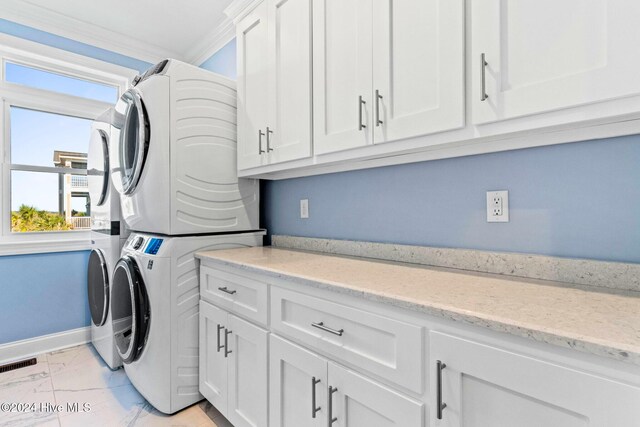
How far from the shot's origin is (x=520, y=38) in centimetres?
97

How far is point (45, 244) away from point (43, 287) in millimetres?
345

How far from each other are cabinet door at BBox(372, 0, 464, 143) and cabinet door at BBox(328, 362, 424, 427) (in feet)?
2.83

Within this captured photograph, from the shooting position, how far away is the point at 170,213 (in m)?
1.84

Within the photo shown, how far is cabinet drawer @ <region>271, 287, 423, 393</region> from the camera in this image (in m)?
0.89

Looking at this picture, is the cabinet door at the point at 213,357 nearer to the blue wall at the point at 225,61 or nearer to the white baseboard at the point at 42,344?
the white baseboard at the point at 42,344

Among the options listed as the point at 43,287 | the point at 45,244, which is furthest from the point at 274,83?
the point at 43,287

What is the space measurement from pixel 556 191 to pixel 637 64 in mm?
451

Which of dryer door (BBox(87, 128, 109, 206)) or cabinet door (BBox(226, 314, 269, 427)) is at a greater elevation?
dryer door (BBox(87, 128, 109, 206))

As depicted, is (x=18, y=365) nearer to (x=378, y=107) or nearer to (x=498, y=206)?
(x=378, y=107)

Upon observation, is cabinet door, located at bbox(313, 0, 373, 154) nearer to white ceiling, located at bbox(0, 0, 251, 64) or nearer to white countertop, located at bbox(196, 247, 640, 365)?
white countertop, located at bbox(196, 247, 640, 365)

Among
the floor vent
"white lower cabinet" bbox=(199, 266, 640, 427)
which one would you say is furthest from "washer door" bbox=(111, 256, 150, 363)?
the floor vent

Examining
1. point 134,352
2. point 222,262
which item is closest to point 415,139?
point 222,262

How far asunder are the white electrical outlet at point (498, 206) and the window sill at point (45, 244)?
3082mm

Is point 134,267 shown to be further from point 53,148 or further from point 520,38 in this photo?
point 520,38
